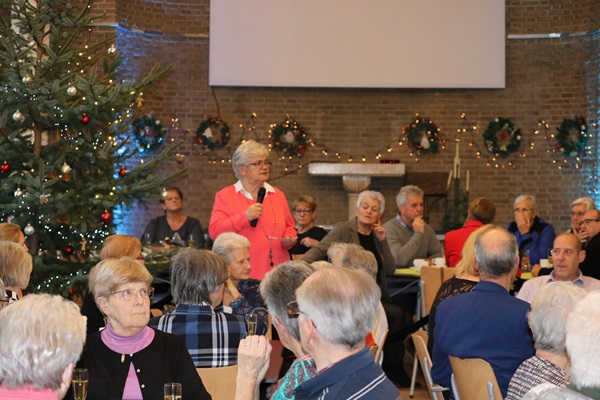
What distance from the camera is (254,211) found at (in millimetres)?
5781

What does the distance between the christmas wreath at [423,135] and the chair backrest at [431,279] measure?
5.66 m

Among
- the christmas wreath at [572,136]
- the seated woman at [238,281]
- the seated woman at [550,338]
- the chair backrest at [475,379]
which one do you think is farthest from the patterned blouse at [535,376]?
the christmas wreath at [572,136]

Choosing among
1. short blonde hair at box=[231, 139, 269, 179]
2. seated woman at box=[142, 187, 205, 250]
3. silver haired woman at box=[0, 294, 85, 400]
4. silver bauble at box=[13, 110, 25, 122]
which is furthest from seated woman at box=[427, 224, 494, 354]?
seated woman at box=[142, 187, 205, 250]

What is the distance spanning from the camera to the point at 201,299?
3.83 m

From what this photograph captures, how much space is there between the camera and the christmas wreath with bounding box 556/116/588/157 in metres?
12.1

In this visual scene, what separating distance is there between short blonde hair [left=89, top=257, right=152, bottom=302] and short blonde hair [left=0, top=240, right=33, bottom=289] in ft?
3.10

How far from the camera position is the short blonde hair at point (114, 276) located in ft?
11.5

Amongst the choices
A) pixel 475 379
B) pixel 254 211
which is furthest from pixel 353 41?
pixel 475 379

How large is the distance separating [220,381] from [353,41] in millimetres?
8922

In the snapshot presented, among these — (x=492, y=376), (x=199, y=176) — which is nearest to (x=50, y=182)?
(x=492, y=376)

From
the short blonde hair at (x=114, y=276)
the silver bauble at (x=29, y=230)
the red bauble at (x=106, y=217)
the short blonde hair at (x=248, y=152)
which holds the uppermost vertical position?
the short blonde hair at (x=248, y=152)

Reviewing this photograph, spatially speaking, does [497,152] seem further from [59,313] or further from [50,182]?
[59,313]

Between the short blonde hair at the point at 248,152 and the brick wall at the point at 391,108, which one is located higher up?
the brick wall at the point at 391,108

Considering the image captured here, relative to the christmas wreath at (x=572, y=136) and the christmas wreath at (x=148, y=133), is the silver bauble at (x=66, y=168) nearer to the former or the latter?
the christmas wreath at (x=148, y=133)
